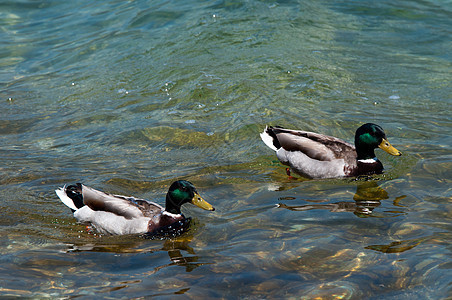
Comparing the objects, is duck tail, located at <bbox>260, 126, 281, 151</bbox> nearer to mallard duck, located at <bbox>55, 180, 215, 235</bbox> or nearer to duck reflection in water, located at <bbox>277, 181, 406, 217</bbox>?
duck reflection in water, located at <bbox>277, 181, 406, 217</bbox>

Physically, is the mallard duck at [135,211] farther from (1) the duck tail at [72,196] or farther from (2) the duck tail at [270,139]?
(2) the duck tail at [270,139]

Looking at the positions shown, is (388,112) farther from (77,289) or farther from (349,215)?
(77,289)

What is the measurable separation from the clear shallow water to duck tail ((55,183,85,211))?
10.5 inches

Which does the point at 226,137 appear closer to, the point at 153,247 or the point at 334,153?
the point at 334,153

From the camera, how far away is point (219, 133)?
10328 millimetres

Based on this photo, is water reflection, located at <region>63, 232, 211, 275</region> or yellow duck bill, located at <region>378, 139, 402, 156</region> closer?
water reflection, located at <region>63, 232, 211, 275</region>

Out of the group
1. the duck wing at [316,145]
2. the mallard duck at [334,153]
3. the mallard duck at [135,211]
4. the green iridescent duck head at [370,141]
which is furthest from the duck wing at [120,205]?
the green iridescent duck head at [370,141]

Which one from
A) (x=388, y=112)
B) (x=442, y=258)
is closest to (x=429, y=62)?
(x=388, y=112)

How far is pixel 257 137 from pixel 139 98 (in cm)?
330

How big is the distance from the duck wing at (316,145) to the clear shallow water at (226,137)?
0.42 meters

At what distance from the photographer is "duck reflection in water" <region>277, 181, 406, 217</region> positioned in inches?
287

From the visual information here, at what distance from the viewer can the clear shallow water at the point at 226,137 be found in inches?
229

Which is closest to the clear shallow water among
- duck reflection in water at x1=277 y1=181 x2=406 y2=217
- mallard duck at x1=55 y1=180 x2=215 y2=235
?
duck reflection in water at x1=277 y1=181 x2=406 y2=217

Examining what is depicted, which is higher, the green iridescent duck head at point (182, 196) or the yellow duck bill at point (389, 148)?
the green iridescent duck head at point (182, 196)
